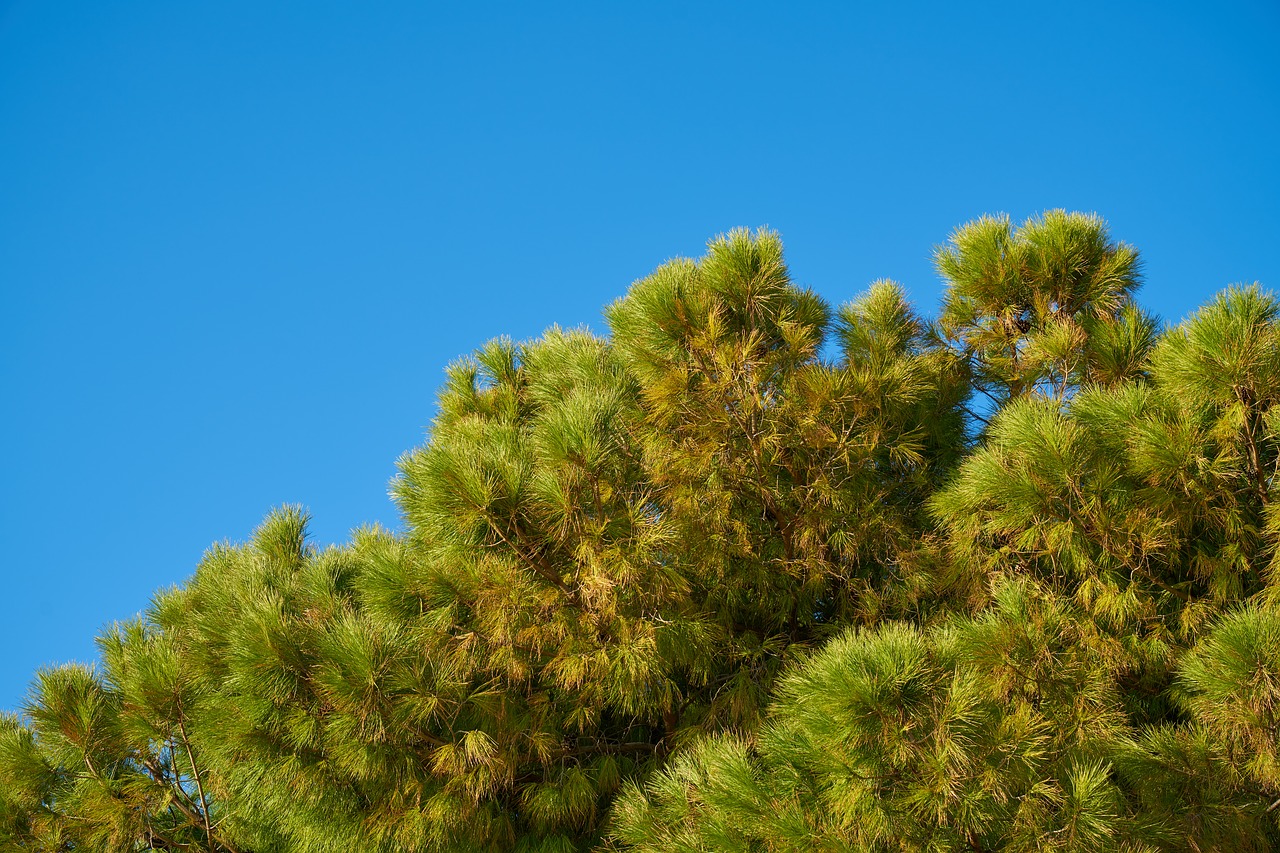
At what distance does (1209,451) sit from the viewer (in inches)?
163

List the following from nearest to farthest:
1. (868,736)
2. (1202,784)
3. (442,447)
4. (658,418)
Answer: (868,736) → (1202,784) → (442,447) → (658,418)

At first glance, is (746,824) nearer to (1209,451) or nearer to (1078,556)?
(1078,556)

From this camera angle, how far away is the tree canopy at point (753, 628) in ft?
10.3

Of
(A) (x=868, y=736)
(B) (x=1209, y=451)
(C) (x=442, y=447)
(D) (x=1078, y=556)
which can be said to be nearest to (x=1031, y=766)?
(A) (x=868, y=736)

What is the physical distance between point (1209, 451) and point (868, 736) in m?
2.10

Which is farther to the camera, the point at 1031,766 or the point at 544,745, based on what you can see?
the point at 544,745

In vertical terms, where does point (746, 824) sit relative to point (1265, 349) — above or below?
below

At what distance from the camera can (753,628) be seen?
5.00 m

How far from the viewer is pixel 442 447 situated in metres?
4.05

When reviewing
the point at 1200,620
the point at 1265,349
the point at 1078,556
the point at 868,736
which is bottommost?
the point at 868,736

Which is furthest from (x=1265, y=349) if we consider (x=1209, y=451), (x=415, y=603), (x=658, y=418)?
(x=415, y=603)

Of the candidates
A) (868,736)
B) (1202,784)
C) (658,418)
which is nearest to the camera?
(868,736)

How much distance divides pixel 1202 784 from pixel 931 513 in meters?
1.45

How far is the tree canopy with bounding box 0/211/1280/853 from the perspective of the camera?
3.15 m
